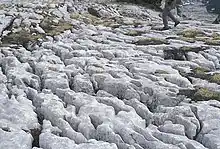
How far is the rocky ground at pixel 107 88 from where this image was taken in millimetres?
15008

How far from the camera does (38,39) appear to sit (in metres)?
28.9

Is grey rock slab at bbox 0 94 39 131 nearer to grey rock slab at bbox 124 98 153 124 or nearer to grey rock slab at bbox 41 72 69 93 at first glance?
grey rock slab at bbox 41 72 69 93

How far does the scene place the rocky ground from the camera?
1501 centimetres

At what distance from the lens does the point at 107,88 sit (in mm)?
19703

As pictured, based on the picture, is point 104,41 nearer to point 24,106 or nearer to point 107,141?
point 24,106

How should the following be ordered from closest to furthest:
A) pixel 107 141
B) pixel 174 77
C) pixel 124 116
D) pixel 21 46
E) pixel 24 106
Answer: pixel 107 141, pixel 124 116, pixel 24 106, pixel 174 77, pixel 21 46

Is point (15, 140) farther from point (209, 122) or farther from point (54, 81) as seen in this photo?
point (209, 122)

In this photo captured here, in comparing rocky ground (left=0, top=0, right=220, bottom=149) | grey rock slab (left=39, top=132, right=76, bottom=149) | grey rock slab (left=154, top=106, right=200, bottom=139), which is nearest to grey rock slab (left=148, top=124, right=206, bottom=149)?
rocky ground (left=0, top=0, right=220, bottom=149)

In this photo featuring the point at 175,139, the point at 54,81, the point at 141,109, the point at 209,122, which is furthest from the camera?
the point at 54,81

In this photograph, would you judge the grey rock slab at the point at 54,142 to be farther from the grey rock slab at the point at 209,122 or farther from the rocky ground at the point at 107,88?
the grey rock slab at the point at 209,122

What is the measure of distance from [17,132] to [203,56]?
46.0ft

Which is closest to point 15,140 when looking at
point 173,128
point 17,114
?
point 17,114

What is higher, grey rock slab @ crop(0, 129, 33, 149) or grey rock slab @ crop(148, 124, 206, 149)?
grey rock slab @ crop(148, 124, 206, 149)

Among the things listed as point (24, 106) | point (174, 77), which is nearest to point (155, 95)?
point (174, 77)
